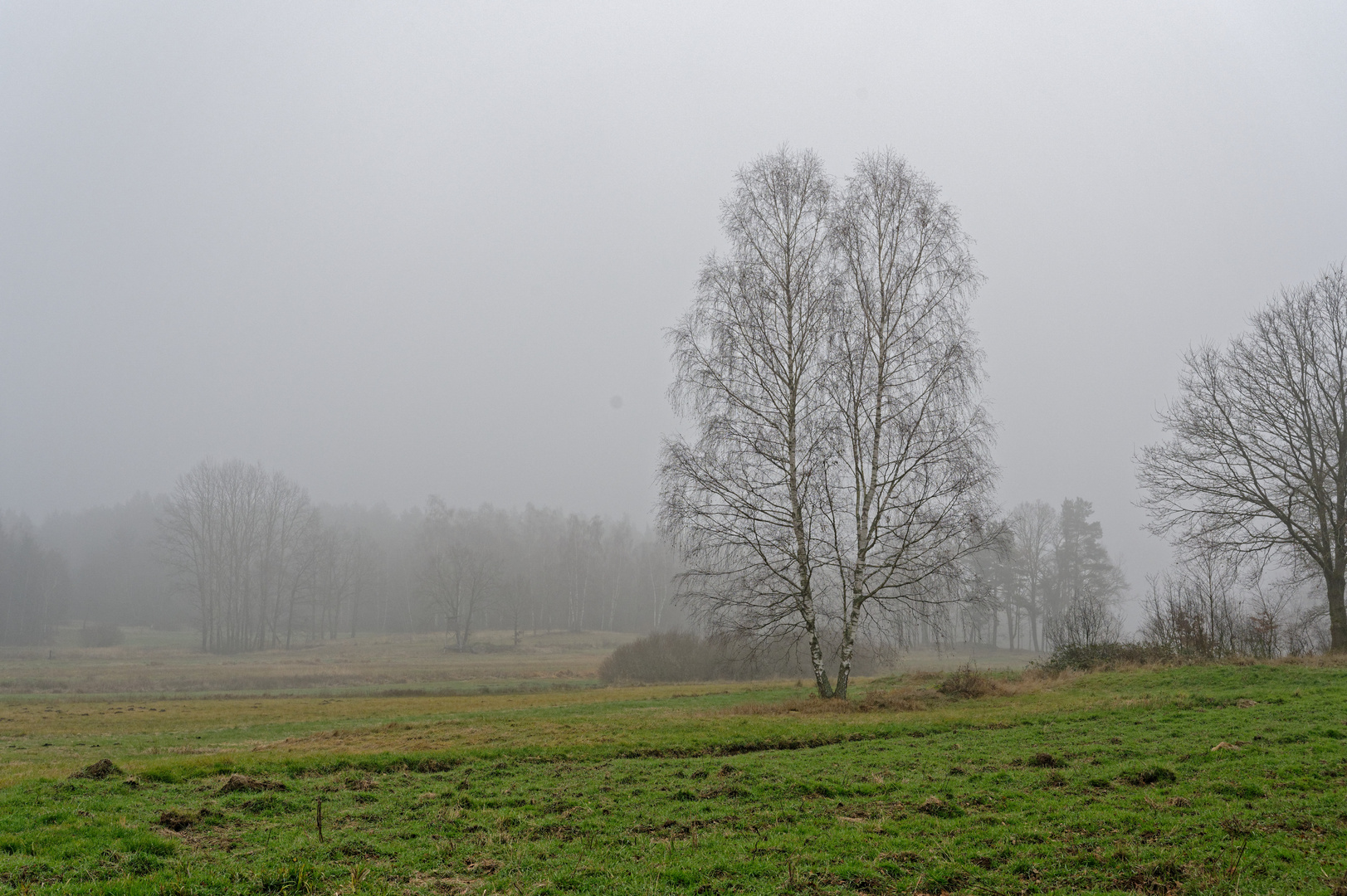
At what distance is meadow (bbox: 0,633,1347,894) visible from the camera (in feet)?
22.4

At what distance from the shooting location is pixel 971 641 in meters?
82.4

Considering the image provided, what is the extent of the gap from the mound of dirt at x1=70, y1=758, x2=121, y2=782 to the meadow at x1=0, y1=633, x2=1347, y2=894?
6 cm

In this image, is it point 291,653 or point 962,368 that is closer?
point 962,368

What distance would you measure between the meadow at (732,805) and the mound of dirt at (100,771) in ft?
0.19

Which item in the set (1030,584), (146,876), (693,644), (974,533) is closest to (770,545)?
(974,533)

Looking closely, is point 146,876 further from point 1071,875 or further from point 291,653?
point 291,653

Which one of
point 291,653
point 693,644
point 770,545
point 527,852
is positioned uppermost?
point 770,545

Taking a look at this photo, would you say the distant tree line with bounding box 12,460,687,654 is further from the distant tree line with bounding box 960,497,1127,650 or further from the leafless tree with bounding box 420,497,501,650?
the distant tree line with bounding box 960,497,1127,650

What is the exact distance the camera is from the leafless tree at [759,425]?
2144cm

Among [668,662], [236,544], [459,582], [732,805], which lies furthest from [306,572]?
[732,805]

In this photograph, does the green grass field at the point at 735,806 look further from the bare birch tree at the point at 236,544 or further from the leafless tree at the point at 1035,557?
the bare birch tree at the point at 236,544

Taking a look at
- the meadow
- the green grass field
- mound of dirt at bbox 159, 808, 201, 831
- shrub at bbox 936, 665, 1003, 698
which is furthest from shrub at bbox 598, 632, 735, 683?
mound of dirt at bbox 159, 808, 201, 831

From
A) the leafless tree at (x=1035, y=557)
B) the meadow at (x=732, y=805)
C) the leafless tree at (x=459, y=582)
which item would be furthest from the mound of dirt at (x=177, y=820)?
the leafless tree at (x=1035, y=557)

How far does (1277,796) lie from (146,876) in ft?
42.1
